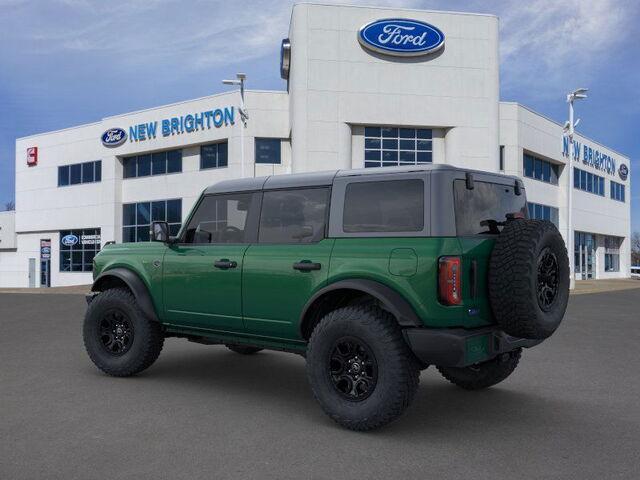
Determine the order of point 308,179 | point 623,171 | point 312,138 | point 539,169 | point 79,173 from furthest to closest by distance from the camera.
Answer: point 623,171
point 79,173
point 539,169
point 312,138
point 308,179

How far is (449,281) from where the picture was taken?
4.27 m

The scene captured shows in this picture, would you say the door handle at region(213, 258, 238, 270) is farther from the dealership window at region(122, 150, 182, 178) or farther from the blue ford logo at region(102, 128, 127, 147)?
the blue ford logo at region(102, 128, 127, 147)

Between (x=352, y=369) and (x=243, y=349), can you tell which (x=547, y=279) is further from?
(x=243, y=349)

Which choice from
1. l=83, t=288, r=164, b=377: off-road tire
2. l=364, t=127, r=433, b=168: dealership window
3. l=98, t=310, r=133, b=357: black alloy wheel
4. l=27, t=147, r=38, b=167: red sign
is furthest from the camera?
l=27, t=147, r=38, b=167: red sign

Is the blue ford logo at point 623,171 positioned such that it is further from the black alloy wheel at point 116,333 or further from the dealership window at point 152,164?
the black alloy wheel at point 116,333

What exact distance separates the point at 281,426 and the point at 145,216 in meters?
30.6

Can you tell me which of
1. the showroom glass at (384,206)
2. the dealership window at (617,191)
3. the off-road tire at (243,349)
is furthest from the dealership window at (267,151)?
the dealership window at (617,191)

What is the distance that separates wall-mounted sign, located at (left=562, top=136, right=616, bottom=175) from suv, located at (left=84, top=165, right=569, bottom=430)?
3502 centimetres

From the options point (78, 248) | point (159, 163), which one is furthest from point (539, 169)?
point (78, 248)

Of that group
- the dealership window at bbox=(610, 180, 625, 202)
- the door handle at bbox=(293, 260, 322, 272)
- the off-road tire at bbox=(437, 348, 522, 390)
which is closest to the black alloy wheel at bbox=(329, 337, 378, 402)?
the door handle at bbox=(293, 260, 322, 272)

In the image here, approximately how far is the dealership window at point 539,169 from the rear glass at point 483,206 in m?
29.6

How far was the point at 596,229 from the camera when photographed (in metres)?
43.2

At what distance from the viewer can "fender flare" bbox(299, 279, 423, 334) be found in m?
4.39

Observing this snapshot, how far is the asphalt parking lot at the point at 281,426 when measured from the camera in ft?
12.6
